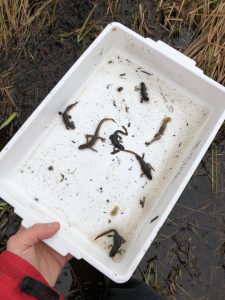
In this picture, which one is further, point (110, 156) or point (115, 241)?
point (110, 156)

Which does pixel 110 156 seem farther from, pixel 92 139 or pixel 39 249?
pixel 39 249

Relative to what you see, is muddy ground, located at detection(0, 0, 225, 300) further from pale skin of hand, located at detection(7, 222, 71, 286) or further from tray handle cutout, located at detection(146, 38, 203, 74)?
tray handle cutout, located at detection(146, 38, 203, 74)

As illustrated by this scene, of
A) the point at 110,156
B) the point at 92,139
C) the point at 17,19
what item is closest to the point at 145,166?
the point at 110,156

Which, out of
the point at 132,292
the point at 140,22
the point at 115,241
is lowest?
the point at 132,292

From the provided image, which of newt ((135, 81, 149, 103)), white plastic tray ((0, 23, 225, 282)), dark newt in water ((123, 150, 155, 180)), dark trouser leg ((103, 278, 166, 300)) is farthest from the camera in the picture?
newt ((135, 81, 149, 103))

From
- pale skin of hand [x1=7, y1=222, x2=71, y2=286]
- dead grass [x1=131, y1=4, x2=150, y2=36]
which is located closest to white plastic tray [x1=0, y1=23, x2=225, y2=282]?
pale skin of hand [x1=7, y1=222, x2=71, y2=286]

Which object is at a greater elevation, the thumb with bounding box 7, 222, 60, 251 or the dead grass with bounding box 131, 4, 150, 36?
the dead grass with bounding box 131, 4, 150, 36

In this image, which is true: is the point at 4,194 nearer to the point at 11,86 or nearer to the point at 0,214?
the point at 0,214
